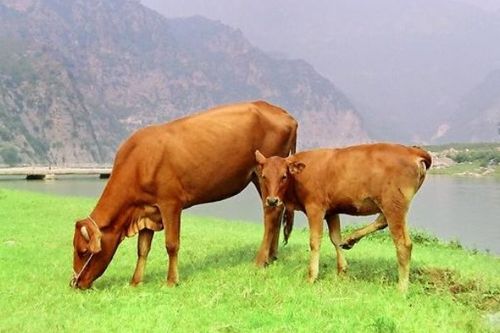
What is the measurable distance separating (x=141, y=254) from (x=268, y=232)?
98.2 inches

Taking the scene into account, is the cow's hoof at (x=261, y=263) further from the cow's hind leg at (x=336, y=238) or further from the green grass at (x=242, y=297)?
the cow's hind leg at (x=336, y=238)

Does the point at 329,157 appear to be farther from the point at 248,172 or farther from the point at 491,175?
the point at 491,175

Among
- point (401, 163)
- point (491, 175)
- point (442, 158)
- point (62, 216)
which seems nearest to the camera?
point (401, 163)

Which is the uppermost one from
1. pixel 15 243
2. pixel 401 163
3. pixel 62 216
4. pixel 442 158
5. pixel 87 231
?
pixel 401 163

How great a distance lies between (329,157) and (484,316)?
3.65 metres

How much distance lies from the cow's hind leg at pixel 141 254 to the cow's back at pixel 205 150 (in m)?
0.86

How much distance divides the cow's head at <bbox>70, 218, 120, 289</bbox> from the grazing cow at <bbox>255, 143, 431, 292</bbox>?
9.47ft

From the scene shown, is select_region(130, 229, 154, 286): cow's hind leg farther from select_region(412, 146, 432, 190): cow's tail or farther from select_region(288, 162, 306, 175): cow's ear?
select_region(412, 146, 432, 190): cow's tail

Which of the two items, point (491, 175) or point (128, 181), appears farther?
point (491, 175)

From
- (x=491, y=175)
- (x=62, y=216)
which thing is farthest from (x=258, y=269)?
(x=491, y=175)

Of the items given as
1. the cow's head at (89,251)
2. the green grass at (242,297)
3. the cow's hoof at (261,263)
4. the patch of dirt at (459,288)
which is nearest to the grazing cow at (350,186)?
the green grass at (242,297)

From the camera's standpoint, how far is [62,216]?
24531mm

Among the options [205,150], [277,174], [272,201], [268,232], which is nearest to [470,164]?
[268,232]

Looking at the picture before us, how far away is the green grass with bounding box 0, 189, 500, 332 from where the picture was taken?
8.34 metres
